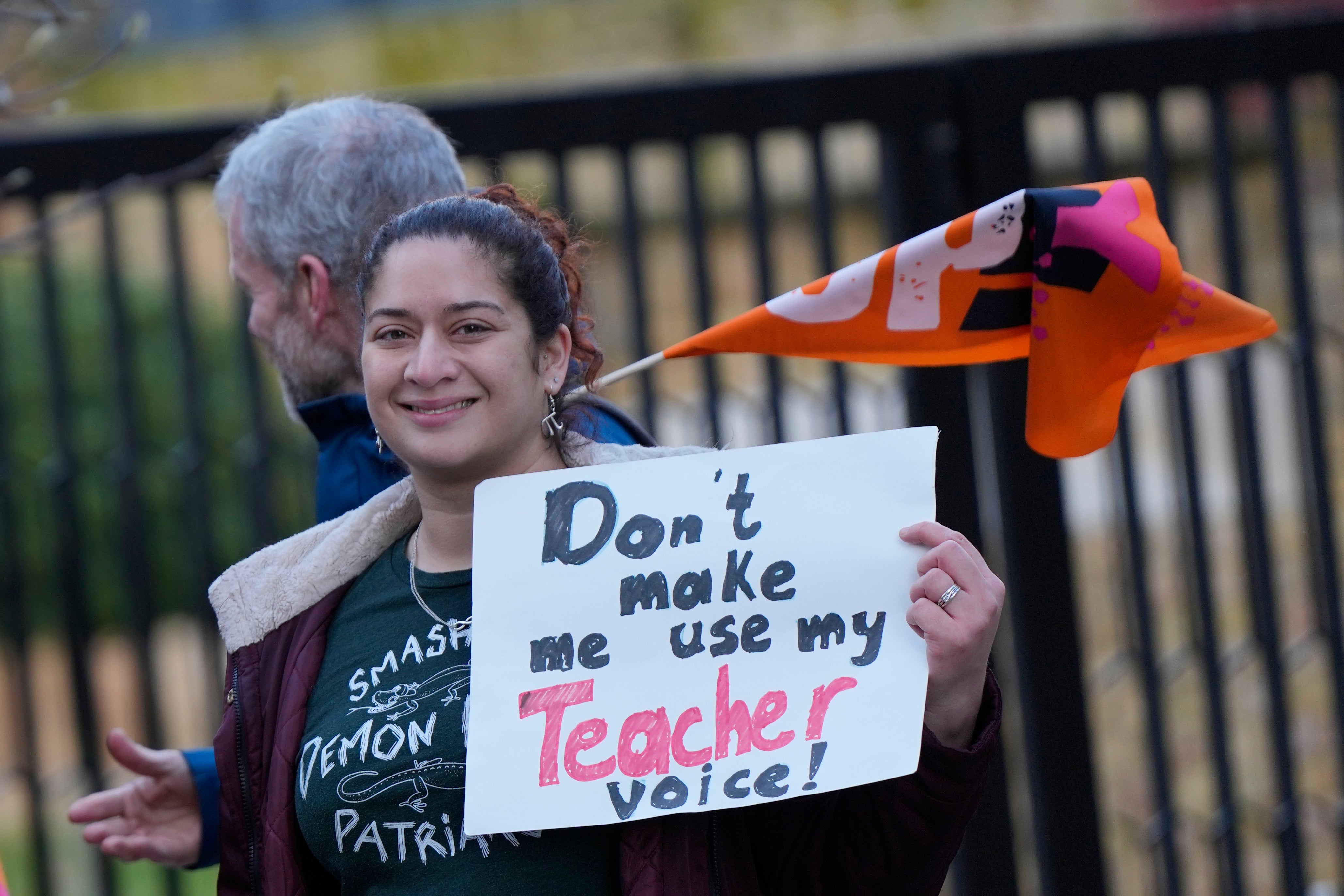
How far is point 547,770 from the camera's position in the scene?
1462 millimetres

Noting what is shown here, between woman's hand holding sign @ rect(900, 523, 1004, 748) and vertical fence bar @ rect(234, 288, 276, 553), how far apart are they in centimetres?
203

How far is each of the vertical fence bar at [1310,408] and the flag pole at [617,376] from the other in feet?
6.33

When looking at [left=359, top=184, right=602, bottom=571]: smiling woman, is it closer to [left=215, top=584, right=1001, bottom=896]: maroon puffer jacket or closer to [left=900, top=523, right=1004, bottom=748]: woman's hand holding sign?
[left=215, top=584, right=1001, bottom=896]: maroon puffer jacket

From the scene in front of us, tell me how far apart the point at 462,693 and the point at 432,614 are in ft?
0.36

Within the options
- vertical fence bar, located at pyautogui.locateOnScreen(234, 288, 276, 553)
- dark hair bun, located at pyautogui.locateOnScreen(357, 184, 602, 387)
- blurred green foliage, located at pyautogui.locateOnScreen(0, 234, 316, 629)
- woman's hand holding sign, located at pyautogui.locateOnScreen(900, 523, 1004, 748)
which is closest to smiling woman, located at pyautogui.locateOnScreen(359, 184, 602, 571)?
dark hair bun, located at pyautogui.locateOnScreen(357, 184, 602, 387)

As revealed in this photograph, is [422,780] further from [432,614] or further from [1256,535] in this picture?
[1256,535]

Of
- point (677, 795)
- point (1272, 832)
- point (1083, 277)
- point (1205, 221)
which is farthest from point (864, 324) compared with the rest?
point (1205, 221)

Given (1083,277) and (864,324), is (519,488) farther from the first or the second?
(1083,277)

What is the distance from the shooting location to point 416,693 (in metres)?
1.51

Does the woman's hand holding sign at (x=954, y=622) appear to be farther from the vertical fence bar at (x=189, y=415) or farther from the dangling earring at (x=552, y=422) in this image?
the vertical fence bar at (x=189, y=415)

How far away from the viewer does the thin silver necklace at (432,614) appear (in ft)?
5.11

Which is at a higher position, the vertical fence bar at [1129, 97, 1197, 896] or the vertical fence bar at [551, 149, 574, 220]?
the vertical fence bar at [551, 149, 574, 220]

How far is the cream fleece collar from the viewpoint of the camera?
166 cm

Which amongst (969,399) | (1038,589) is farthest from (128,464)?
(1038,589)
